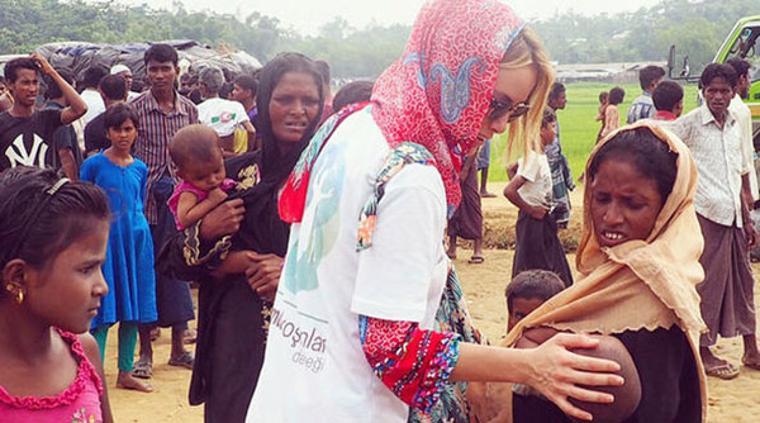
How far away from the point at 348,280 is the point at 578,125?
28.5 metres

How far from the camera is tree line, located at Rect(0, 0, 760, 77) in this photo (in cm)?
3766

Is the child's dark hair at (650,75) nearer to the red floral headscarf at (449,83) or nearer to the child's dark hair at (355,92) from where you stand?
the child's dark hair at (355,92)

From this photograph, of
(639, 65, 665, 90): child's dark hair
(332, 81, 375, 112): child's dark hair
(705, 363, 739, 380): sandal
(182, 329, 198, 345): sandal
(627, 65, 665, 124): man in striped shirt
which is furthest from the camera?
(639, 65, 665, 90): child's dark hair

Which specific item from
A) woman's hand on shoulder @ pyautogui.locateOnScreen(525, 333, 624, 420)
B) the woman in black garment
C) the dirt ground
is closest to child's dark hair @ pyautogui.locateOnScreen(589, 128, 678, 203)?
woman's hand on shoulder @ pyautogui.locateOnScreen(525, 333, 624, 420)

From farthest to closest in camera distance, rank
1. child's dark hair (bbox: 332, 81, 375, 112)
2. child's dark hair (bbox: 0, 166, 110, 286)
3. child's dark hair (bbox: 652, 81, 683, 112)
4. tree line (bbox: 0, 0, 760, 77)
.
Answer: tree line (bbox: 0, 0, 760, 77), child's dark hair (bbox: 652, 81, 683, 112), child's dark hair (bbox: 332, 81, 375, 112), child's dark hair (bbox: 0, 166, 110, 286)

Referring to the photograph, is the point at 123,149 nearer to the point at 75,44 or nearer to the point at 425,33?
the point at 425,33

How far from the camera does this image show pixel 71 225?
2189 millimetres

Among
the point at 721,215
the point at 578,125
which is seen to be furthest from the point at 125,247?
the point at 578,125

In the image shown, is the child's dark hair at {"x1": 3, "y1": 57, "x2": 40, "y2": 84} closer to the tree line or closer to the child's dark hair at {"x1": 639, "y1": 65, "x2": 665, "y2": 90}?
the tree line

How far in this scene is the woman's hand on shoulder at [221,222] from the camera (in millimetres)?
3137

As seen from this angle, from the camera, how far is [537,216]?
634 centimetres

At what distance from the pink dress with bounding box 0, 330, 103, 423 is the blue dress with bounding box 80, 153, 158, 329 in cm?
304

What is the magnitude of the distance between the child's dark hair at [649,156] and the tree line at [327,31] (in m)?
0.35

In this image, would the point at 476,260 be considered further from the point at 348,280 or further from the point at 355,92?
the point at 348,280
